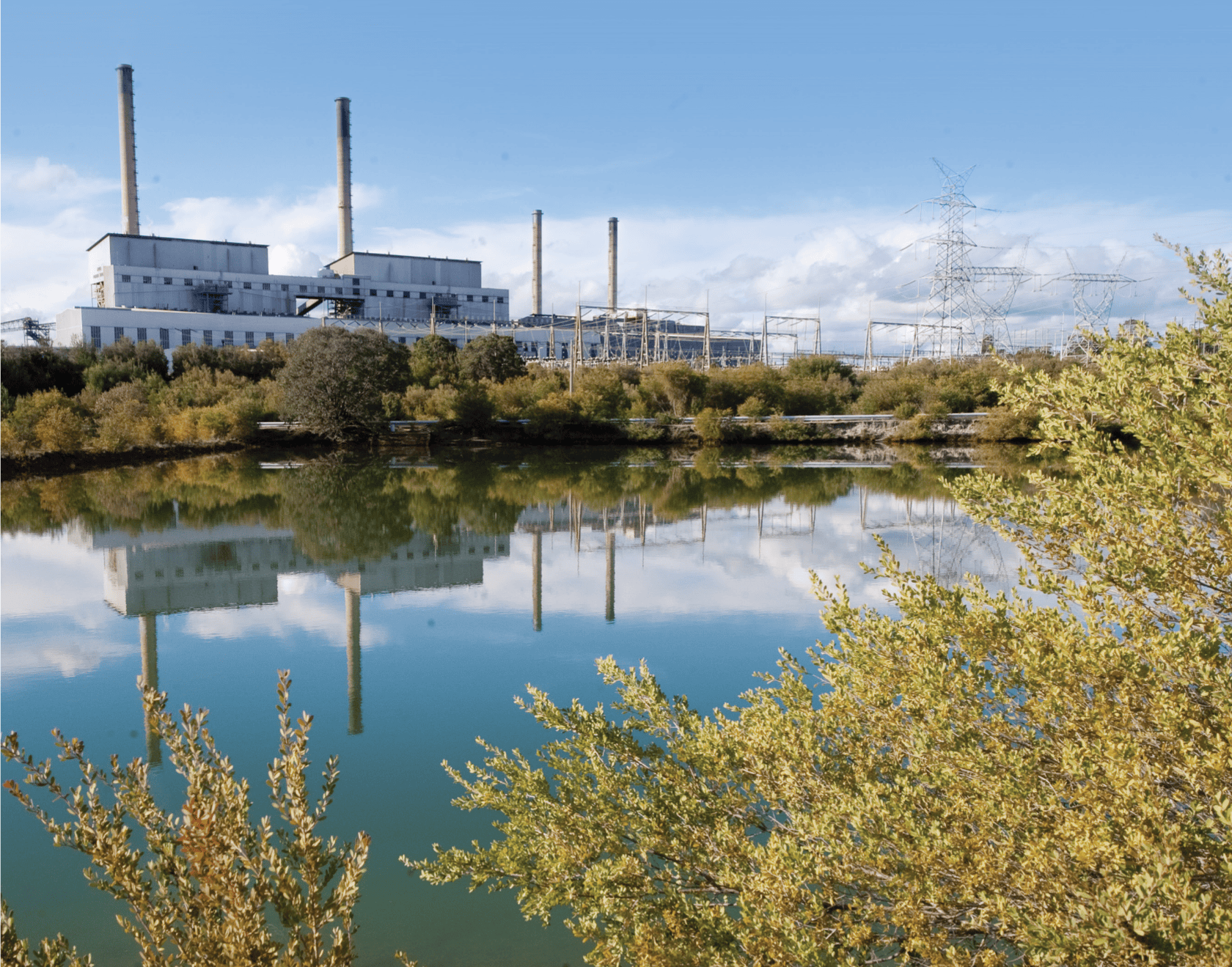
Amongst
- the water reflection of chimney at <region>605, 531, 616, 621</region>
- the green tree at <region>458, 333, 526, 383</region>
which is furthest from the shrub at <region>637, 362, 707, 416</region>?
the water reflection of chimney at <region>605, 531, 616, 621</region>

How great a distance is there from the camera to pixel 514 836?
9.23 feet

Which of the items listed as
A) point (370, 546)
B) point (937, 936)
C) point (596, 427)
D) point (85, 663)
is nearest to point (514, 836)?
point (937, 936)

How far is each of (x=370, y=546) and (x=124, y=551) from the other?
3.38m

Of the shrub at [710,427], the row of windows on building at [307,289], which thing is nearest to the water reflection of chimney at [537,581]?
the shrub at [710,427]

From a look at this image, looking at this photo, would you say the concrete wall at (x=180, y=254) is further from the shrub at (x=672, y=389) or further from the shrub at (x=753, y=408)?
the shrub at (x=753, y=408)

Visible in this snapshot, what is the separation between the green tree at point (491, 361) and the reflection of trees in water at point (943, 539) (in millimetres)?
22582

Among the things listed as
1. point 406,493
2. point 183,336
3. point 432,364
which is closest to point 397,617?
point 406,493

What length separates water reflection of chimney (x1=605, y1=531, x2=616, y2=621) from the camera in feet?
30.0

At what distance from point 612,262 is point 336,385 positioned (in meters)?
35.0

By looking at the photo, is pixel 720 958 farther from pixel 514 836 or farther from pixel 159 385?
pixel 159 385

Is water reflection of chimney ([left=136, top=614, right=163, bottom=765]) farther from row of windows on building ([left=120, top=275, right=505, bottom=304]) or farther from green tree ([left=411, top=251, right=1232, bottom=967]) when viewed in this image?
row of windows on building ([left=120, top=275, right=505, bottom=304])

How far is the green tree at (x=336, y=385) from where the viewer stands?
97.3 feet

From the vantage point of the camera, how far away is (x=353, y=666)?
747cm

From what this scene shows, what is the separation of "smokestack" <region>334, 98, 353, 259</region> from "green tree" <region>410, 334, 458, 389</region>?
19.3 meters
